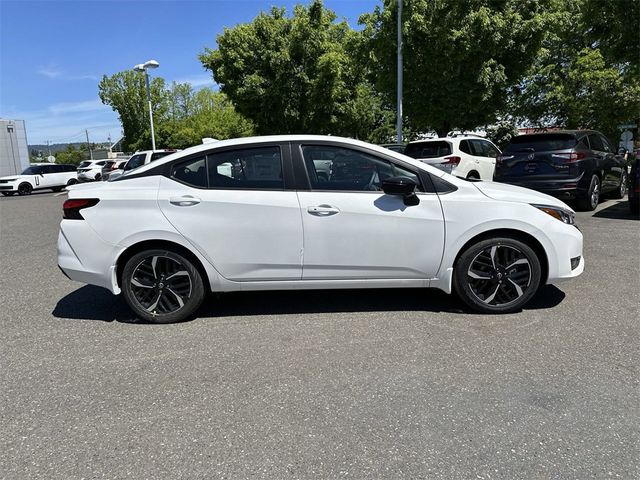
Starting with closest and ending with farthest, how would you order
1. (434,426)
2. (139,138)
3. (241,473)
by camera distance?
(241,473) → (434,426) → (139,138)

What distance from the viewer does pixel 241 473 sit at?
91.5 inches

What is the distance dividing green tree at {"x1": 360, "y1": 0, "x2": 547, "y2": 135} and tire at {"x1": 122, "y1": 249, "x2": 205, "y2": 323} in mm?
13235

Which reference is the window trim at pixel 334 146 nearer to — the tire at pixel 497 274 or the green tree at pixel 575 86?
the tire at pixel 497 274

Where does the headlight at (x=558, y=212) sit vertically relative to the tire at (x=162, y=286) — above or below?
above

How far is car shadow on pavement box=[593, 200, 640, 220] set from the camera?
356 inches

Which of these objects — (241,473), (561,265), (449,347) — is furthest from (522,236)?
(241,473)

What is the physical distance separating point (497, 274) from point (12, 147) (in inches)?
1785

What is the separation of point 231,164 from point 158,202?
2.31 feet

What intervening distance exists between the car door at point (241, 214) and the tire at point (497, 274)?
1463 millimetres

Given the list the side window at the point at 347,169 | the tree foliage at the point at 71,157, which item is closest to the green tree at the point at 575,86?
the side window at the point at 347,169

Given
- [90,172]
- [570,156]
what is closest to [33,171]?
[90,172]

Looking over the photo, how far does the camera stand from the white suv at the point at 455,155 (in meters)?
11.7

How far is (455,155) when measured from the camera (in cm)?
1175

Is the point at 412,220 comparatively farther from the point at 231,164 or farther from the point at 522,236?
the point at 231,164
